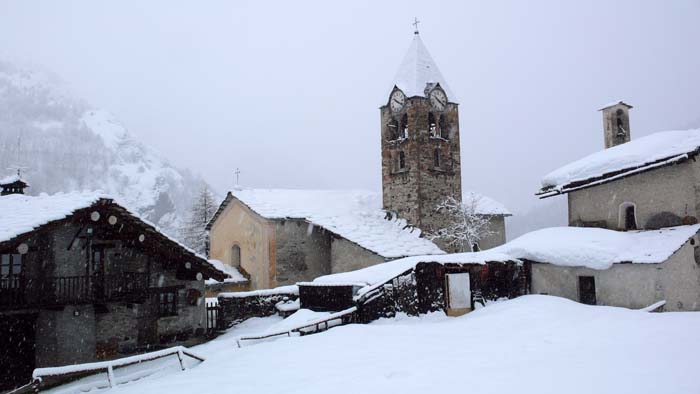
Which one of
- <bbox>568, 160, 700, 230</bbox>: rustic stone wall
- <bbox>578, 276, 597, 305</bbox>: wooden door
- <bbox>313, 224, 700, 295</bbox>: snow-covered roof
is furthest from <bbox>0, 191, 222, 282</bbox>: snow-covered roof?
<bbox>568, 160, 700, 230</bbox>: rustic stone wall

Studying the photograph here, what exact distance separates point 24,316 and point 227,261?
16.0 meters

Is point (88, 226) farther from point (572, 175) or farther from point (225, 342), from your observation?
point (572, 175)

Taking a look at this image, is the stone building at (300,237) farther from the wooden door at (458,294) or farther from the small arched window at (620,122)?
the small arched window at (620,122)

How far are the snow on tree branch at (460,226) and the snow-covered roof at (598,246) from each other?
1013 cm

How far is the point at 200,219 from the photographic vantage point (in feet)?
146

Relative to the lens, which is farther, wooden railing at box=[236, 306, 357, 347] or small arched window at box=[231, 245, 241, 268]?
small arched window at box=[231, 245, 241, 268]

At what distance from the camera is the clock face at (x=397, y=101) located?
31.7 metres

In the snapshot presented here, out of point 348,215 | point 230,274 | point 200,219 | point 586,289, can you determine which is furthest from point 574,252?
point 200,219

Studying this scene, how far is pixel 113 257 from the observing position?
57.6 feet

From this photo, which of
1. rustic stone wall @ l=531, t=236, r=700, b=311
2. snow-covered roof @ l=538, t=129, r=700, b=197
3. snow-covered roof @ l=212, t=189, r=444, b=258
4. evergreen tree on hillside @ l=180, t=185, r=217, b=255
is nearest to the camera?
rustic stone wall @ l=531, t=236, r=700, b=311

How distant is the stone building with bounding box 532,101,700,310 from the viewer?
1627cm

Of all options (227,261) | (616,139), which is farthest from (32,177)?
(616,139)

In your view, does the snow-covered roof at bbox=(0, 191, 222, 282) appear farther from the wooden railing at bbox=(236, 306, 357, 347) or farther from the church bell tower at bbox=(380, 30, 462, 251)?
the church bell tower at bbox=(380, 30, 462, 251)

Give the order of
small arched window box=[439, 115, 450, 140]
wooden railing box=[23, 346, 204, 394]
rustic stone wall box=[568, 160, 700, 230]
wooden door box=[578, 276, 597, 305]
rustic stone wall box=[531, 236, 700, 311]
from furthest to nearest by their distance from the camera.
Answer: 1. small arched window box=[439, 115, 450, 140]
2. rustic stone wall box=[568, 160, 700, 230]
3. wooden door box=[578, 276, 597, 305]
4. rustic stone wall box=[531, 236, 700, 311]
5. wooden railing box=[23, 346, 204, 394]
